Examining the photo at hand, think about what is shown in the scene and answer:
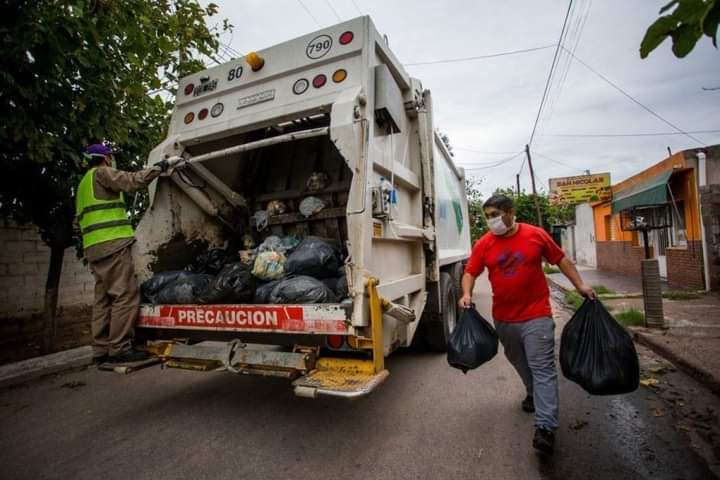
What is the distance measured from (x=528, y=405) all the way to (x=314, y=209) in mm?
2208

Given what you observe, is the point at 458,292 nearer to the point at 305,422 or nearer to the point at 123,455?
the point at 305,422

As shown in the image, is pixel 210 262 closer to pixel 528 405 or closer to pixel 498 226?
pixel 498 226

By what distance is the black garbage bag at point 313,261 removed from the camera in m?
2.88

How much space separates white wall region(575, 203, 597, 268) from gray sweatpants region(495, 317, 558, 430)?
15.4 m

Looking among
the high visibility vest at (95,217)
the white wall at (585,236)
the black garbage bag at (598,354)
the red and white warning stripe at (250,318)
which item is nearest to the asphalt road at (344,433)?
the black garbage bag at (598,354)

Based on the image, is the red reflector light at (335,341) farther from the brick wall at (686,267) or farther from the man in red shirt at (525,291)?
the brick wall at (686,267)

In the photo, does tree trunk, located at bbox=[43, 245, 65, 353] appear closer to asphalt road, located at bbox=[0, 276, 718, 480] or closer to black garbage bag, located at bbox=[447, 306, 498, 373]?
asphalt road, located at bbox=[0, 276, 718, 480]

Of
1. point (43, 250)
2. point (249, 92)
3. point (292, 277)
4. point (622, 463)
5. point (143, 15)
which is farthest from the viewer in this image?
point (43, 250)

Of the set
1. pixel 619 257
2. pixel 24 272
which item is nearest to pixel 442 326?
pixel 24 272

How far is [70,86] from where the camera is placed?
12.0 feet

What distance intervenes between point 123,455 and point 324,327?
57.5 inches

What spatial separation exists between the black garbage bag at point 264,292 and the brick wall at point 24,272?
4.33m

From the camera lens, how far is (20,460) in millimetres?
2529

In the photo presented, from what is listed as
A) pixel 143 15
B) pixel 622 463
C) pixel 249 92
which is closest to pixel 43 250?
pixel 143 15
